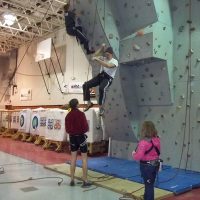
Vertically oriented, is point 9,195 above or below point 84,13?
below

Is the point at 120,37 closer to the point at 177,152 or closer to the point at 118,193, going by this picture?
the point at 177,152

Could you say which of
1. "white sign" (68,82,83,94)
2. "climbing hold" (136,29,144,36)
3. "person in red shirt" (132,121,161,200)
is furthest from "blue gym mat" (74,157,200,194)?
"white sign" (68,82,83,94)

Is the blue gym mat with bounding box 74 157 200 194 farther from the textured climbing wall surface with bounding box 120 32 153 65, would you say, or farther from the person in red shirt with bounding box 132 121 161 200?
the textured climbing wall surface with bounding box 120 32 153 65

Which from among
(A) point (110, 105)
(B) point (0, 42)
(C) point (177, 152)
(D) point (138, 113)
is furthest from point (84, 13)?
(B) point (0, 42)

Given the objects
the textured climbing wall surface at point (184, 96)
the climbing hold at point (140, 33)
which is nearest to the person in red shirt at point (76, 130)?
the climbing hold at point (140, 33)

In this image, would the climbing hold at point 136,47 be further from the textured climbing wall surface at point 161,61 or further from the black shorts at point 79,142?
the black shorts at point 79,142

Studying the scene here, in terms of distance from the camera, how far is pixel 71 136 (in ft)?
15.9

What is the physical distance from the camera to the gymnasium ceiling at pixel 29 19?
32.3ft

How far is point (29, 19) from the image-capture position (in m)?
11.4

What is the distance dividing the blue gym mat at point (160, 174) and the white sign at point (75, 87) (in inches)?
155

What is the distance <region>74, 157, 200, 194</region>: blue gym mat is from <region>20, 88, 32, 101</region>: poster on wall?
26.0 ft

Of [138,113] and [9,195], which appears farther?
[138,113]

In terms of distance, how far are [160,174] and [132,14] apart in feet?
10.9

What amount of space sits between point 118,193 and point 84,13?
3.80 meters
